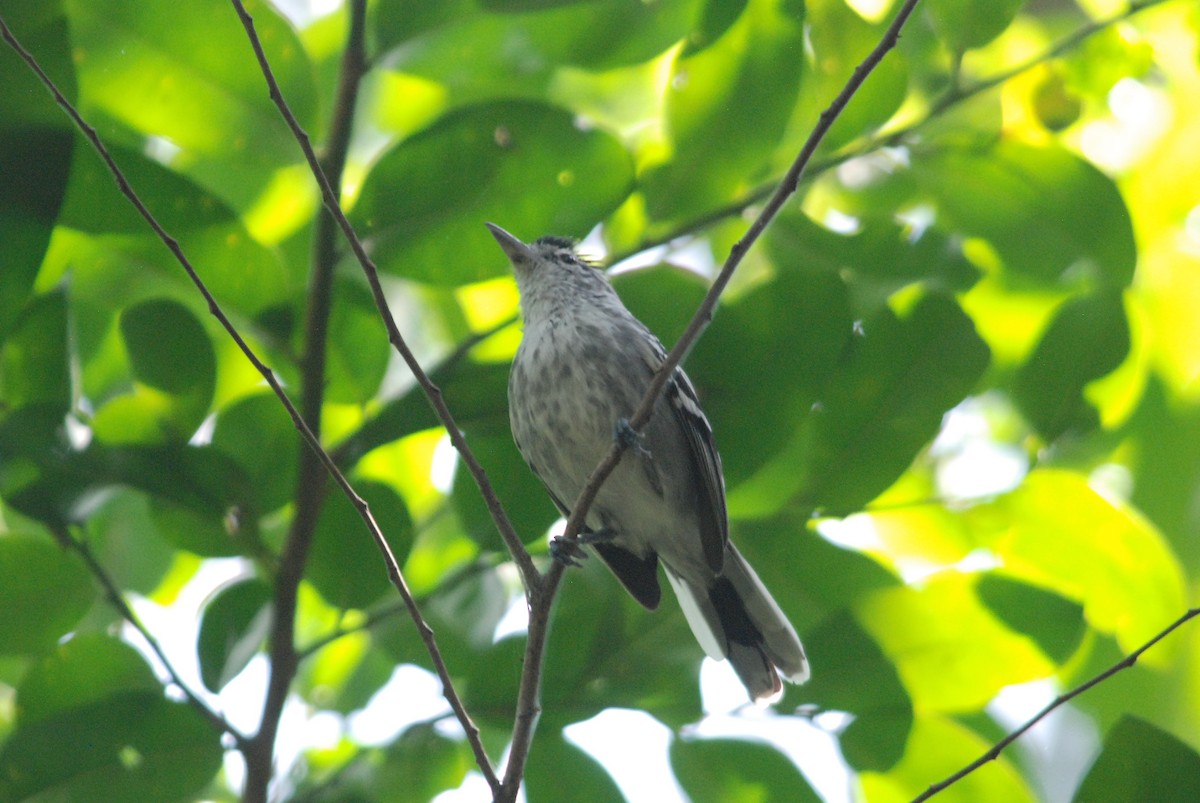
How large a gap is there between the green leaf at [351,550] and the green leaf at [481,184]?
72cm

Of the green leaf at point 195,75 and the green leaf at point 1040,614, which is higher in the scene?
the green leaf at point 195,75

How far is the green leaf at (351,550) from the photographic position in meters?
3.43

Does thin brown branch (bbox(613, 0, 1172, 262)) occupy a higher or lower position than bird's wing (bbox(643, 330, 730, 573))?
higher

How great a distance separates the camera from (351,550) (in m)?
3.43

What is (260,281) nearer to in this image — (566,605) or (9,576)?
(9,576)

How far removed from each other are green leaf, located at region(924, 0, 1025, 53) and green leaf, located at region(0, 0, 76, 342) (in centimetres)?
262

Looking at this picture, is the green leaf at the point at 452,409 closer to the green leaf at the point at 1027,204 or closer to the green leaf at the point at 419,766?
the green leaf at the point at 419,766

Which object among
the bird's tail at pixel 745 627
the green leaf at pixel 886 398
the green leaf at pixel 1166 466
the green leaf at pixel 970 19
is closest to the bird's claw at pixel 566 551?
the bird's tail at pixel 745 627

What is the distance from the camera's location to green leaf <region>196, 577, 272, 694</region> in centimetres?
332

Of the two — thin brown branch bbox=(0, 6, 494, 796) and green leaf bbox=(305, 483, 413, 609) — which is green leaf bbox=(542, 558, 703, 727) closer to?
green leaf bbox=(305, 483, 413, 609)

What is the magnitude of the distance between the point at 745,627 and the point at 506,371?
1.24 meters

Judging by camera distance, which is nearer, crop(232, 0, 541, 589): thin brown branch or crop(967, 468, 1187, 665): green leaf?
crop(232, 0, 541, 589): thin brown branch

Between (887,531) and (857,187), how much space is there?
1.22m

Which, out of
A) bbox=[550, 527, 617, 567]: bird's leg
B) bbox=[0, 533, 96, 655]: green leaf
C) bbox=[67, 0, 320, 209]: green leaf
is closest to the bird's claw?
bbox=[550, 527, 617, 567]: bird's leg
